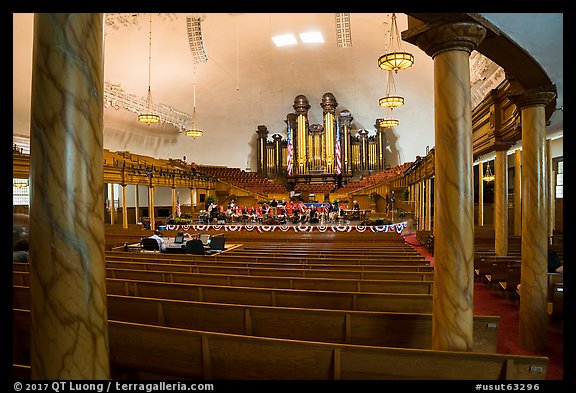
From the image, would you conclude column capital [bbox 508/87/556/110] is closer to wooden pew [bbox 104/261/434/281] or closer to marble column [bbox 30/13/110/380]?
wooden pew [bbox 104/261/434/281]

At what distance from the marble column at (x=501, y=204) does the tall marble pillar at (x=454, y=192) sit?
16.7ft

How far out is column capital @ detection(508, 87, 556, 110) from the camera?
412cm

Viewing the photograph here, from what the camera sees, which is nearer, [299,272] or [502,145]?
[299,272]

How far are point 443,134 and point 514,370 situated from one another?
5.60ft

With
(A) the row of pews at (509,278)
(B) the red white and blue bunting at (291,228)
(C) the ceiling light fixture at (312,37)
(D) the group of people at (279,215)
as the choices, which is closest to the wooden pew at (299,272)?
(A) the row of pews at (509,278)

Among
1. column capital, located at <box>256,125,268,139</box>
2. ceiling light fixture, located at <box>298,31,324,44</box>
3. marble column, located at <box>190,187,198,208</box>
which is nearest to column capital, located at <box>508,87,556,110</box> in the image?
ceiling light fixture, located at <box>298,31,324,44</box>

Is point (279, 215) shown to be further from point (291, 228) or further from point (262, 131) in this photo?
point (262, 131)

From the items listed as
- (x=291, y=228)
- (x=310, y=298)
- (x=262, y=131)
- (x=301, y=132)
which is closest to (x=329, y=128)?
(x=301, y=132)

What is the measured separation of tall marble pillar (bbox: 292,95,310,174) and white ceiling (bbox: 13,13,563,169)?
947 mm

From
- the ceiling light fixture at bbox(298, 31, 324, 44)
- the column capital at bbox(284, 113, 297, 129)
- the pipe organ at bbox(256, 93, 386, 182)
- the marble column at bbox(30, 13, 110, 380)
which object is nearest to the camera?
the marble column at bbox(30, 13, 110, 380)

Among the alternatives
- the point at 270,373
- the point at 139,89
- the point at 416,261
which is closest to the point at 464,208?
the point at 270,373

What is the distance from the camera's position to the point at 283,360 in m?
2.35

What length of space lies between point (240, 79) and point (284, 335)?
20541 millimetres

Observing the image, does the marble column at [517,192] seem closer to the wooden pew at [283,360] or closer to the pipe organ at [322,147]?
the wooden pew at [283,360]
